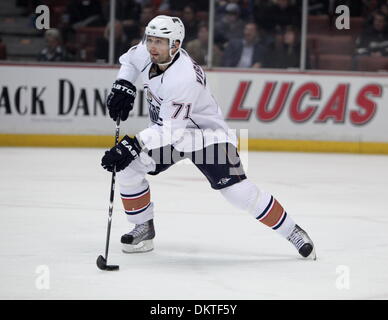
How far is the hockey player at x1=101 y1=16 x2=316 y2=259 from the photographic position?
190 inches

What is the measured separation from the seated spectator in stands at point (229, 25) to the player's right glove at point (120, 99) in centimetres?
529

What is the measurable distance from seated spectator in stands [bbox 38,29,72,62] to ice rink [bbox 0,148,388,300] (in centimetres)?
156

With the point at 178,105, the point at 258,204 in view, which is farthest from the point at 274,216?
the point at 178,105

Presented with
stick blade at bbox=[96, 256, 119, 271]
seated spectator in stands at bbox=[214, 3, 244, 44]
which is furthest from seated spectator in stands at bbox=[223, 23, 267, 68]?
stick blade at bbox=[96, 256, 119, 271]

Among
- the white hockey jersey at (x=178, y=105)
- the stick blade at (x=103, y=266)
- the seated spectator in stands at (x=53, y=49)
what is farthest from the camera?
the seated spectator in stands at (x=53, y=49)

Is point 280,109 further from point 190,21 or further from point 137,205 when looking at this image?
point 137,205

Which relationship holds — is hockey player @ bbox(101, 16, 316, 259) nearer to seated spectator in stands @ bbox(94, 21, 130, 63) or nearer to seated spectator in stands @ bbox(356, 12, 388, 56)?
seated spectator in stands @ bbox(94, 21, 130, 63)

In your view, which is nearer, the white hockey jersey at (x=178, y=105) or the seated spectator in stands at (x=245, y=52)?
the white hockey jersey at (x=178, y=105)

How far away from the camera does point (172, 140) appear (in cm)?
488

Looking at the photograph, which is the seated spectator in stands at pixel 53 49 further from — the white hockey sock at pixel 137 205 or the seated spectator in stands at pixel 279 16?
the white hockey sock at pixel 137 205

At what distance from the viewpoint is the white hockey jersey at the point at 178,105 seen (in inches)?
190

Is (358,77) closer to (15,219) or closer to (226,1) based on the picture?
(226,1)

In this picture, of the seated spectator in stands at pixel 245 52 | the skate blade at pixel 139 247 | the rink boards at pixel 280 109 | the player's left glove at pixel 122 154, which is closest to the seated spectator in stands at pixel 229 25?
the seated spectator in stands at pixel 245 52

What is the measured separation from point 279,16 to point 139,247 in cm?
562
